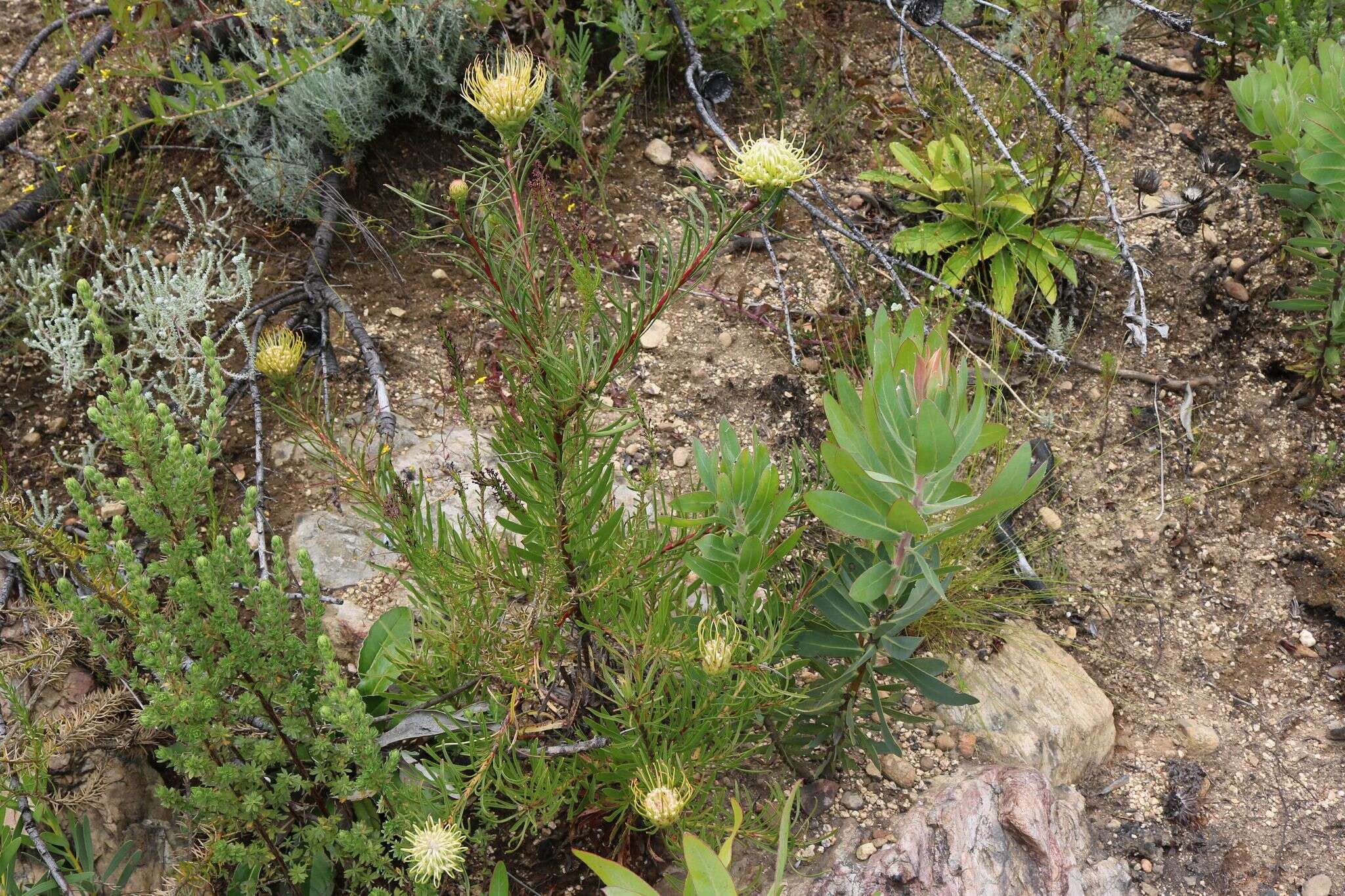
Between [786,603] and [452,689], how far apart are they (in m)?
A: 0.75

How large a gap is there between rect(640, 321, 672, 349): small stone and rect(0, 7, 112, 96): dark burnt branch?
211 centimetres

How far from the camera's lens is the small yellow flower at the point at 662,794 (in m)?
1.76

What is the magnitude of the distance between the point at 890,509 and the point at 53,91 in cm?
339

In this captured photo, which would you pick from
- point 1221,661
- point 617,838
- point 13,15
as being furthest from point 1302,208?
point 13,15

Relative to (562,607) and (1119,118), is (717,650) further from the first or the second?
(1119,118)

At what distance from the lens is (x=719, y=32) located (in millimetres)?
4000

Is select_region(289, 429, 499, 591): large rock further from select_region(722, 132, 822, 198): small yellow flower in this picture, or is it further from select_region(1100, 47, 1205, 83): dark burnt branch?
select_region(1100, 47, 1205, 83): dark burnt branch

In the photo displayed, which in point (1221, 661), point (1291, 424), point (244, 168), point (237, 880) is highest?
point (244, 168)

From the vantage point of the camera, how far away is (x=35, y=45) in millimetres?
3559

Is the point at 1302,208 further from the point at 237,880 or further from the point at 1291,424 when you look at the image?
the point at 237,880

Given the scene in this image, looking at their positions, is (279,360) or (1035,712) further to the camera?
(1035,712)

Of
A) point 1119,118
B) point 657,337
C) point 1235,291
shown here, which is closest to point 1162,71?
point 1119,118

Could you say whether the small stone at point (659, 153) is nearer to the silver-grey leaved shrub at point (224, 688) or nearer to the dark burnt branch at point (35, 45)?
the dark burnt branch at point (35, 45)

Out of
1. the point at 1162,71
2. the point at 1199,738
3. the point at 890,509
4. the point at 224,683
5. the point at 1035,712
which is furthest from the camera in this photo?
the point at 1162,71
